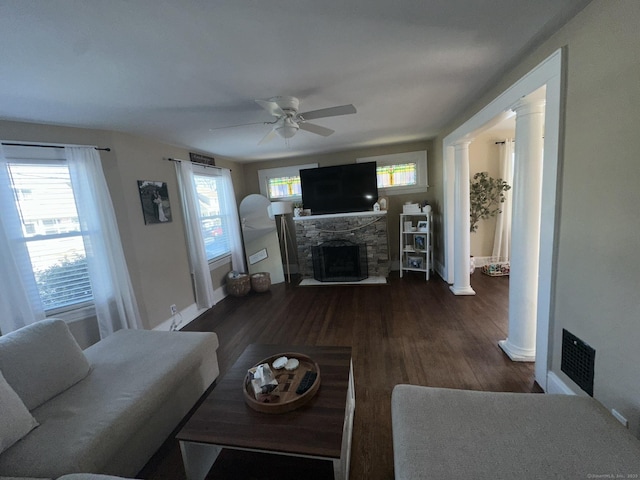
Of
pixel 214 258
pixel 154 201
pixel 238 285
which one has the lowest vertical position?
pixel 238 285

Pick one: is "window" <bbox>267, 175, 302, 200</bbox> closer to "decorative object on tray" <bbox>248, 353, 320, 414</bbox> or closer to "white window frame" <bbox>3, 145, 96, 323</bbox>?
"white window frame" <bbox>3, 145, 96, 323</bbox>

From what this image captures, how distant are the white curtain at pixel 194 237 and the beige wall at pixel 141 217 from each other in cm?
8

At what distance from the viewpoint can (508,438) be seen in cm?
98

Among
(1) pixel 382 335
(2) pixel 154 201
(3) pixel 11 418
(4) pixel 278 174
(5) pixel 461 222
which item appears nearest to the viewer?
(3) pixel 11 418

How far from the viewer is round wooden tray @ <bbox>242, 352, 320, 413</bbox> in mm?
1229

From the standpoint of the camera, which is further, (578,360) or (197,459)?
(578,360)

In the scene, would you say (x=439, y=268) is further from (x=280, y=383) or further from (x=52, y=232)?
(x=52, y=232)

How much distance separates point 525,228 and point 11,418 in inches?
126

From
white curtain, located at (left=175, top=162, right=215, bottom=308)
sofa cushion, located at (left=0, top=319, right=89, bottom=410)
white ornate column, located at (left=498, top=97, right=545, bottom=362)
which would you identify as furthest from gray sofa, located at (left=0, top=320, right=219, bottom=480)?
white ornate column, located at (left=498, top=97, right=545, bottom=362)

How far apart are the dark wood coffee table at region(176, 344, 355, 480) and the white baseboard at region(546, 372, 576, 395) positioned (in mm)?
1340

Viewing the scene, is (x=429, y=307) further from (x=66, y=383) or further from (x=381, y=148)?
(x=66, y=383)

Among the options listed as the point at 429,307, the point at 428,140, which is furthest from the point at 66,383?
the point at 428,140

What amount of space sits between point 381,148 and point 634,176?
11.8 feet

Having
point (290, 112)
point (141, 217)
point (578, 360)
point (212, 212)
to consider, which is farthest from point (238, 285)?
point (578, 360)
